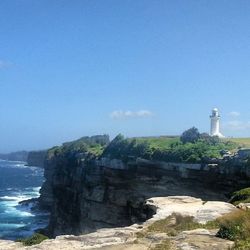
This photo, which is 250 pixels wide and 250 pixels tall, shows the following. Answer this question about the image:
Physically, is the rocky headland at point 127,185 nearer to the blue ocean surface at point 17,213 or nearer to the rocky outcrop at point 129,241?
the blue ocean surface at point 17,213

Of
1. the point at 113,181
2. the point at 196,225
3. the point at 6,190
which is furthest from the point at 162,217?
the point at 6,190

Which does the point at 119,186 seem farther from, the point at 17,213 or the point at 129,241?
the point at 129,241

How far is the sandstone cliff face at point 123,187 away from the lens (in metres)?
53.2

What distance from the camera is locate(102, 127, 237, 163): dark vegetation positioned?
56434 mm

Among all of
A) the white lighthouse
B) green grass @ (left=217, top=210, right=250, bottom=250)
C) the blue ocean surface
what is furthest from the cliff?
green grass @ (left=217, top=210, right=250, bottom=250)

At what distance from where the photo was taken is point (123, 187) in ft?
205

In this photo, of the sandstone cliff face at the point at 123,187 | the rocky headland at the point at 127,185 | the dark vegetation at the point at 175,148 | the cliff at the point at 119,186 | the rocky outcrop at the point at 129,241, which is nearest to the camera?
the rocky outcrop at the point at 129,241

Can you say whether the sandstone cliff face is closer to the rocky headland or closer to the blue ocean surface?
the rocky headland

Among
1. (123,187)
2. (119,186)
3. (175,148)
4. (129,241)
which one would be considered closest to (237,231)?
(129,241)

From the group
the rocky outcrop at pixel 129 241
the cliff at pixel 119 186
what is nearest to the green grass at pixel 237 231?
the rocky outcrop at pixel 129 241

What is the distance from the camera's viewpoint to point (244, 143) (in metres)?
66.2

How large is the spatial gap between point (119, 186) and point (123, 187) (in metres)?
0.58

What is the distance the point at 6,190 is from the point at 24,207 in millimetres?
33981

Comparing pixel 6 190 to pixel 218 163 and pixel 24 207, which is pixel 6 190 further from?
pixel 218 163
